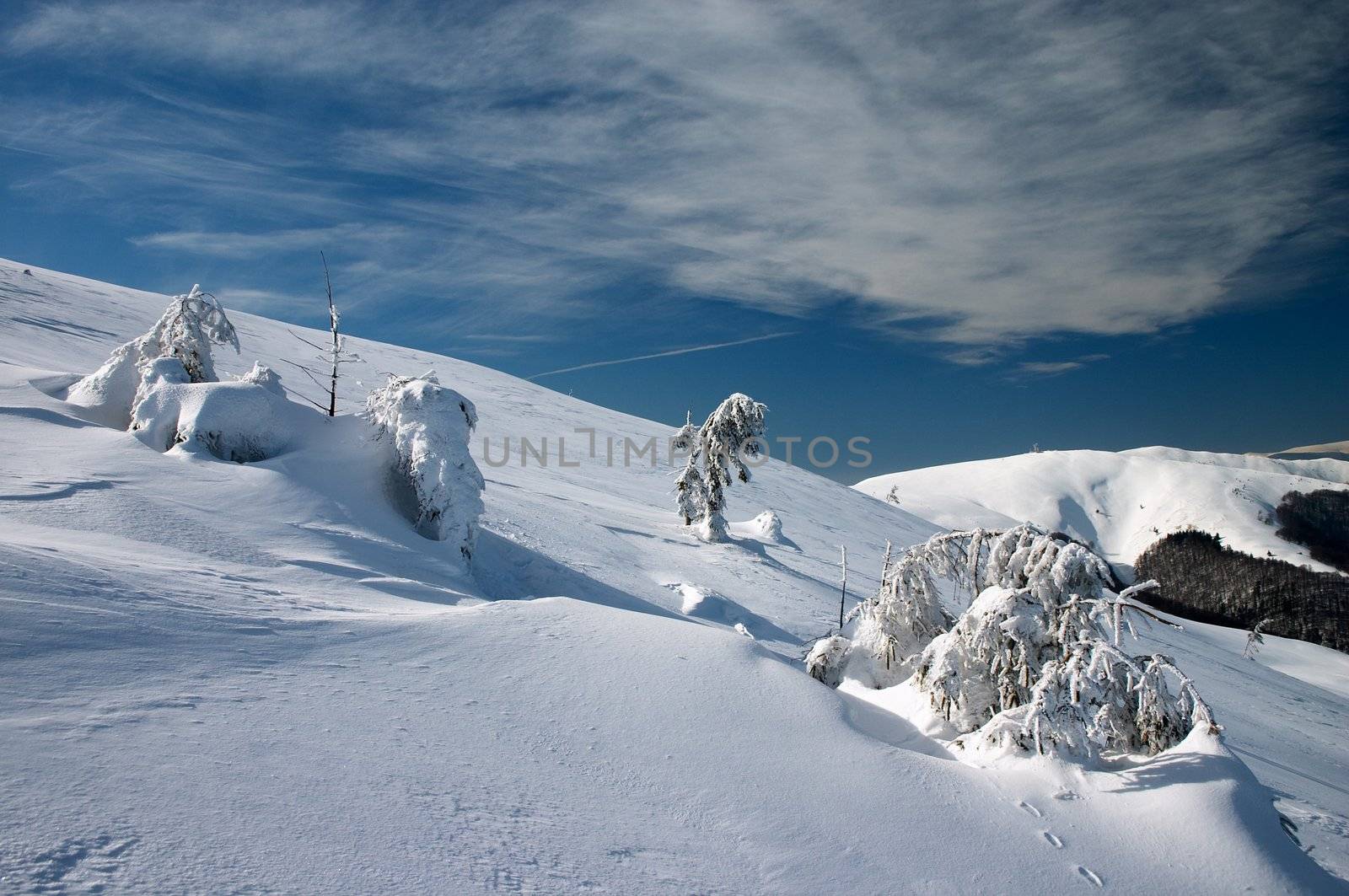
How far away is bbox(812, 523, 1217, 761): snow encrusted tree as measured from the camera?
5867 millimetres

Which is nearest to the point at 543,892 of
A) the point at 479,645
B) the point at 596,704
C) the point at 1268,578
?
the point at 596,704

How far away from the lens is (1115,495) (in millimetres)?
166250

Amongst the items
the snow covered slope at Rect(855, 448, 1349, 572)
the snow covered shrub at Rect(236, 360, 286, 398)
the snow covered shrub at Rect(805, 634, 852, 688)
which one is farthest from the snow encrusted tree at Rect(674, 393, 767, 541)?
the snow covered slope at Rect(855, 448, 1349, 572)

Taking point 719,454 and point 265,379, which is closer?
point 265,379

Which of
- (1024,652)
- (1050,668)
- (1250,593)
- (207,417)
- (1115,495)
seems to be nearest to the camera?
Result: (1050,668)

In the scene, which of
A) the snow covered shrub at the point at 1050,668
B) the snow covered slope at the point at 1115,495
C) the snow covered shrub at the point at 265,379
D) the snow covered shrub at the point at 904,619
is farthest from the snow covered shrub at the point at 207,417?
the snow covered slope at the point at 1115,495

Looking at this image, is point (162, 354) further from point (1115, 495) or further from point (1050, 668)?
point (1115, 495)

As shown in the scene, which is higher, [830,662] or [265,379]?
[265,379]

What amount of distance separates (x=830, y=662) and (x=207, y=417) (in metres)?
12.1

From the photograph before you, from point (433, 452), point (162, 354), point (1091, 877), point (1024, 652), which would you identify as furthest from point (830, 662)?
point (162, 354)

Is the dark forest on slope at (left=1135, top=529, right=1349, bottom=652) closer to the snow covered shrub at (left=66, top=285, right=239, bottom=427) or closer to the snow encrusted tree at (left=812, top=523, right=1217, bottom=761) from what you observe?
the snow encrusted tree at (left=812, top=523, right=1217, bottom=761)

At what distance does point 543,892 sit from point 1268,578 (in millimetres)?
122182

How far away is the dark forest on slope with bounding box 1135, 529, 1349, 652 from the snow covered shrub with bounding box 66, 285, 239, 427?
9646cm

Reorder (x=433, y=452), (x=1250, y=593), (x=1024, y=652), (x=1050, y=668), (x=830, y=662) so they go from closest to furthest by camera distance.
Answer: (x=1050, y=668)
(x=1024, y=652)
(x=830, y=662)
(x=433, y=452)
(x=1250, y=593)
